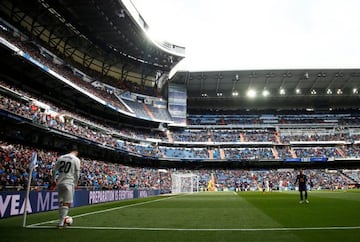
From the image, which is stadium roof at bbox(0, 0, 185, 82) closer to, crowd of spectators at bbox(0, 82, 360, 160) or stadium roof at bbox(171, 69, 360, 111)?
stadium roof at bbox(171, 69, 360, 111)

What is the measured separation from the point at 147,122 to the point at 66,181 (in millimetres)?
54398

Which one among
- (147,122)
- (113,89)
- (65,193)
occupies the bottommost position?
(65,193)

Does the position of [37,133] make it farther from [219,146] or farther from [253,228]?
[219,146]

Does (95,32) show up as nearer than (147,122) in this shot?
Yes

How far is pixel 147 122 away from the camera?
2432 inches

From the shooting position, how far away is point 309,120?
73.8 metres

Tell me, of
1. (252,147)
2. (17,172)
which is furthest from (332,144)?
(17,172)

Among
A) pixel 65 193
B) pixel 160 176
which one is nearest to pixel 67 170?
pixel 65 193

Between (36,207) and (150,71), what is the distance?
5227cm

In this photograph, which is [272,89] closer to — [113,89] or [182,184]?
[182,184]

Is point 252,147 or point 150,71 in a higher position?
point 150,71

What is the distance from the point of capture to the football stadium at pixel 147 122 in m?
23.9

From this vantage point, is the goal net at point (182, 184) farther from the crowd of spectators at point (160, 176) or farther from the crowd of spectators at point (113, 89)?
the crowd of spectators at point (113, 89)

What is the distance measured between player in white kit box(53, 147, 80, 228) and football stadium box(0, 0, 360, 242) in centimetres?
3
